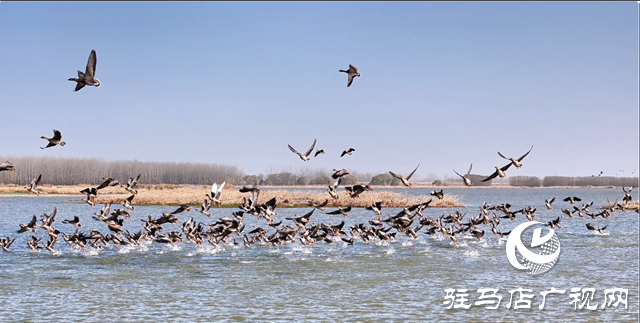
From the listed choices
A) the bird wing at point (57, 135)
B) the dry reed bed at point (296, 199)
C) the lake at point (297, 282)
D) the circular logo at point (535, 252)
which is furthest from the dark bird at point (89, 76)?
the dry reed bed at point (296, 199)

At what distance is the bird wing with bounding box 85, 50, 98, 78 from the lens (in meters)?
15.5

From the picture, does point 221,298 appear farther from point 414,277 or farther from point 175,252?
point 175,252

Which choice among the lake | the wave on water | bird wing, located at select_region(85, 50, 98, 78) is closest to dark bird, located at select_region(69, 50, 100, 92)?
bird wing, located at select_region(85, 50, 98, 78)

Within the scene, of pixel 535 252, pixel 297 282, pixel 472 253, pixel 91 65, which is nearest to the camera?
pixel 91 65

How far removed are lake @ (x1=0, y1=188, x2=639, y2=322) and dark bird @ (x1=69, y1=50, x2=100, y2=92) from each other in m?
6.31

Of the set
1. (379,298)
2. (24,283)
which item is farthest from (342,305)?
(24,283)

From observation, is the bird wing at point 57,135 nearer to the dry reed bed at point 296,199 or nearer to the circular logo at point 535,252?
the circular logo at point 535,252

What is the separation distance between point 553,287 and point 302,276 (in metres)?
9.28

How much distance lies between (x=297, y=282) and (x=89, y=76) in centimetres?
1101

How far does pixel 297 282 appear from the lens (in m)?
23.3

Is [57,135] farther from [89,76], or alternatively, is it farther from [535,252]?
[535,252]

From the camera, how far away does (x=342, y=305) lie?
1945cm

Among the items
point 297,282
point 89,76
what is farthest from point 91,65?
point 297,282

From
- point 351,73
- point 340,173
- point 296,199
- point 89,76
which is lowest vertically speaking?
point 296,199
